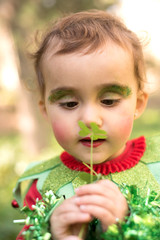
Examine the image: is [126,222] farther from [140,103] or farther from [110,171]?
[140,103]

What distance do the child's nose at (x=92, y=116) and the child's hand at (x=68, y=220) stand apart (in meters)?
0.36

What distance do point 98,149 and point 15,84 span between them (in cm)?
401

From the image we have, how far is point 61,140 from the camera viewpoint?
1442 millimetres

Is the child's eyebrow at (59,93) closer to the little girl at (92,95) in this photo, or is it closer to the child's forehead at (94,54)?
the little girl at (92,95)

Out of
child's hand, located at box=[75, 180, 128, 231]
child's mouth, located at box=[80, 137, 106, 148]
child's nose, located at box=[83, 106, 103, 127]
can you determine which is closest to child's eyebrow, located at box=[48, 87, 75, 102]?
child's nose, located at box=[83, 106, 103, 127]

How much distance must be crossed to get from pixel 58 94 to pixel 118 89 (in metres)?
0.28

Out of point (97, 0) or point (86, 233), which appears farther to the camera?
point (97, 0)

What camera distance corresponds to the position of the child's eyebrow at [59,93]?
140cm

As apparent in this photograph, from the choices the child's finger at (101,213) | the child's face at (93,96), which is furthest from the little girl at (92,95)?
the child's finger at (101,213)

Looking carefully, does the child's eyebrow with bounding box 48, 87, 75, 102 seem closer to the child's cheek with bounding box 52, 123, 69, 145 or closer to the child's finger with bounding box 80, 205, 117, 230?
the child's cheek with bounding box 52, 123, 69, 145

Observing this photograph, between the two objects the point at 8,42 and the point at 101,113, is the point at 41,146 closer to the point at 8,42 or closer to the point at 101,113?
the point at 8,42

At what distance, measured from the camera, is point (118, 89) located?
4.65ft

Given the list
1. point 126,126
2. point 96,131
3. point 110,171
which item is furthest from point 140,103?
point 96,131

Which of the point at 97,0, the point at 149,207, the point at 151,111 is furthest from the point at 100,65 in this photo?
the point at 151,111
